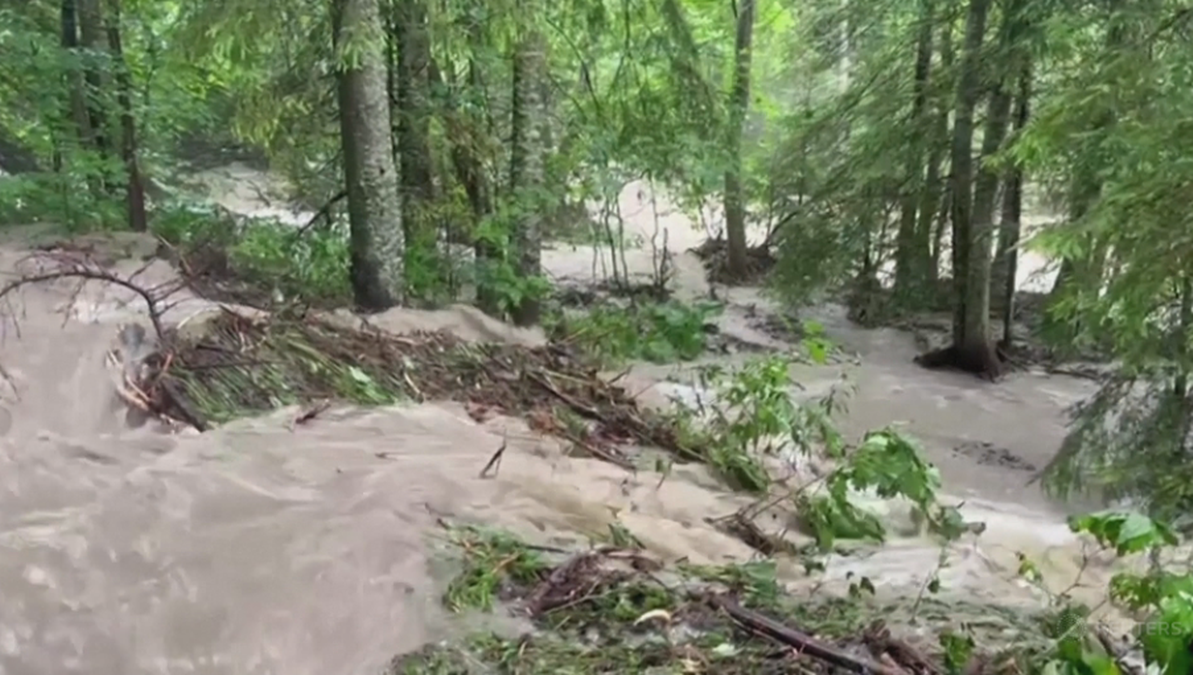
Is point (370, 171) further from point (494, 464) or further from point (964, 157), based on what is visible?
point (964, 157)

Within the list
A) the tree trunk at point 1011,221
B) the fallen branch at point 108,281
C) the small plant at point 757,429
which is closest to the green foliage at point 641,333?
the small plant at point 757,429

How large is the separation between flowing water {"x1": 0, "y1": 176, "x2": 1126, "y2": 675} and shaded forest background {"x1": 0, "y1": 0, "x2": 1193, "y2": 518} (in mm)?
1628

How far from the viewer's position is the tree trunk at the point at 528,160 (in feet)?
29.5

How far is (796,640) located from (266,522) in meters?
1.83

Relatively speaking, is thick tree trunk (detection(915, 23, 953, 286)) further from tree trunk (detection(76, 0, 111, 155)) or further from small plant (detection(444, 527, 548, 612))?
small plant (detection(444, 527, 548, 612))

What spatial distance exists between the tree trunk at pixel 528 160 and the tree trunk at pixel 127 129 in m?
3.65

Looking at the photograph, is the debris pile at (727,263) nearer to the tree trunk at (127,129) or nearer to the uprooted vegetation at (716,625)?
the tree trunk at (127,129)

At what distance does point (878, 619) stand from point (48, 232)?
7.98 metres

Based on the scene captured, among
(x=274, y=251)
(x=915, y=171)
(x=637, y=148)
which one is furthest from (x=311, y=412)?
(x=915, y=171)

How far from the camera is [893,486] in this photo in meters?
4.84

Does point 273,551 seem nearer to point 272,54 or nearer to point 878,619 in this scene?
point 878,619

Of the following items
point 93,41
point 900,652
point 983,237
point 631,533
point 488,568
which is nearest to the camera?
point 900,652

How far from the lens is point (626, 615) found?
3080mm

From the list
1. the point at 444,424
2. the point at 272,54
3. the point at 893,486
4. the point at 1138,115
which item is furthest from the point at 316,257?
the point at 1138,115
